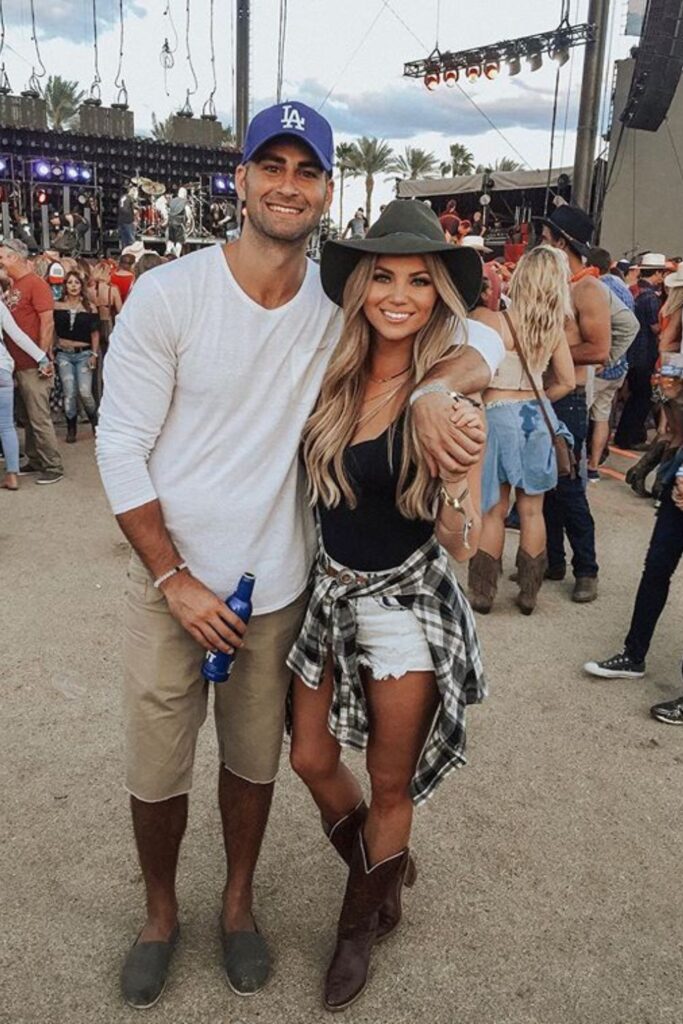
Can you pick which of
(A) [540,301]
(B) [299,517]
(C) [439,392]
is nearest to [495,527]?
(A) [540,301]

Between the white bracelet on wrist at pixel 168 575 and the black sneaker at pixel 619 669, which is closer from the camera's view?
the white bracelet on wrist at pixel 168 575

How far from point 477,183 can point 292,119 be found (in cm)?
2390

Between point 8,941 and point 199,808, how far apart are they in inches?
29.1

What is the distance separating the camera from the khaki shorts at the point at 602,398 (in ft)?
Result: 23.9

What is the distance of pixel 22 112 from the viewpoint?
82.1 feet

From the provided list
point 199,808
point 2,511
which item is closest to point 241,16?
point 2,511

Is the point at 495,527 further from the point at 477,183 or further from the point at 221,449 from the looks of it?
the point at 477,183

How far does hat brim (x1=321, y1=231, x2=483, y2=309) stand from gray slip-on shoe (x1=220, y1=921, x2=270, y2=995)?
1.65 metres

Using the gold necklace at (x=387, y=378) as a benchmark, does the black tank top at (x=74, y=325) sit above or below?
below

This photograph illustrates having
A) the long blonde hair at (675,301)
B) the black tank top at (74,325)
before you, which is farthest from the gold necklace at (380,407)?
the black tank top at (74,325)

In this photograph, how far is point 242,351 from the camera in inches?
71.4

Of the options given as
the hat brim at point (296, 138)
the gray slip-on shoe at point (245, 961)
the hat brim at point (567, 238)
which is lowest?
the gray slip-on shoe at point (245, 961)

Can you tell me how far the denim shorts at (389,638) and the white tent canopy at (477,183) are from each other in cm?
2212

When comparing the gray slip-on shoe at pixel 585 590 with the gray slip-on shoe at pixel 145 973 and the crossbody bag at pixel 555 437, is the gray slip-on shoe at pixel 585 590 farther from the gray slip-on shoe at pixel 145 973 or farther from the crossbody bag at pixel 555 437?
the gray slip-on shoe at pixel 145 973
